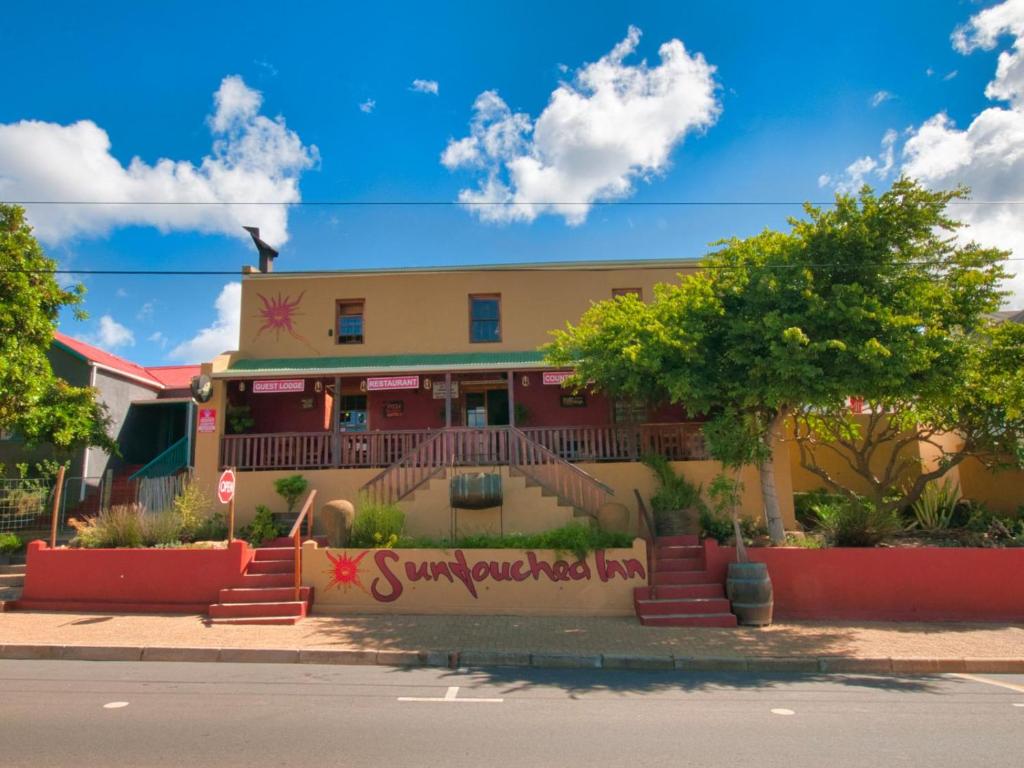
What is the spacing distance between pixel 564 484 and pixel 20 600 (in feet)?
31.3

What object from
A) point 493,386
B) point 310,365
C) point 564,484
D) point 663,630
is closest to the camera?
point 663,630

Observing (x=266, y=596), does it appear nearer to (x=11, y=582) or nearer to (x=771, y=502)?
(x=11, y=582)

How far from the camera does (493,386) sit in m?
17.5

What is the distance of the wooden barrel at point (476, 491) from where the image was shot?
1209 cm

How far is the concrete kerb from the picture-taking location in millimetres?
7996

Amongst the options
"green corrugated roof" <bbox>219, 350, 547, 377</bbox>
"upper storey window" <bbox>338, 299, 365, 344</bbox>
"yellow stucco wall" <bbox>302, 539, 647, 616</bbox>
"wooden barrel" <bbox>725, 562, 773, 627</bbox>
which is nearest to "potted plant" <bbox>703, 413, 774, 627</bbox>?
"wooden barrel" <bbox>725, 562, 773, 627</bbox>

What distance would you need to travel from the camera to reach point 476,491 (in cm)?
1209

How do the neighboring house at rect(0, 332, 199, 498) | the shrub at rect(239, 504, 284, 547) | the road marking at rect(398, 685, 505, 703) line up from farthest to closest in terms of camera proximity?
the neighboring house at rect(0, 332, 199, 498)
the shrub at rect(239, 504, 284, 547)
the road marking at rect(398, 685, 505, 703)

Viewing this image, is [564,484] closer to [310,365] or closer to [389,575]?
[389,575]

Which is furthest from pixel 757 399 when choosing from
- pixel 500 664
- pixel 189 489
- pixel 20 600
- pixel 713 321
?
pixel 20 600

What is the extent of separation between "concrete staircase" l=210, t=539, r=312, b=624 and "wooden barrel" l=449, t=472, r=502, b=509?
3.01 meters

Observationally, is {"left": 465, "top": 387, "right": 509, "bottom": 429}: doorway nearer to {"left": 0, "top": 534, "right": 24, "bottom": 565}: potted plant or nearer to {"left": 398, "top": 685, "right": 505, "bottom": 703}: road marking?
{"left": 0, "top": 534, "right": 24, "bottom": 565}: potted plant

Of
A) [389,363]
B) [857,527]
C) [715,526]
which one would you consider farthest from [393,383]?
[857,527]

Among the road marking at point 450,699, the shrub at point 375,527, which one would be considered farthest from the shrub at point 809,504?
the road marking at point 450,699
